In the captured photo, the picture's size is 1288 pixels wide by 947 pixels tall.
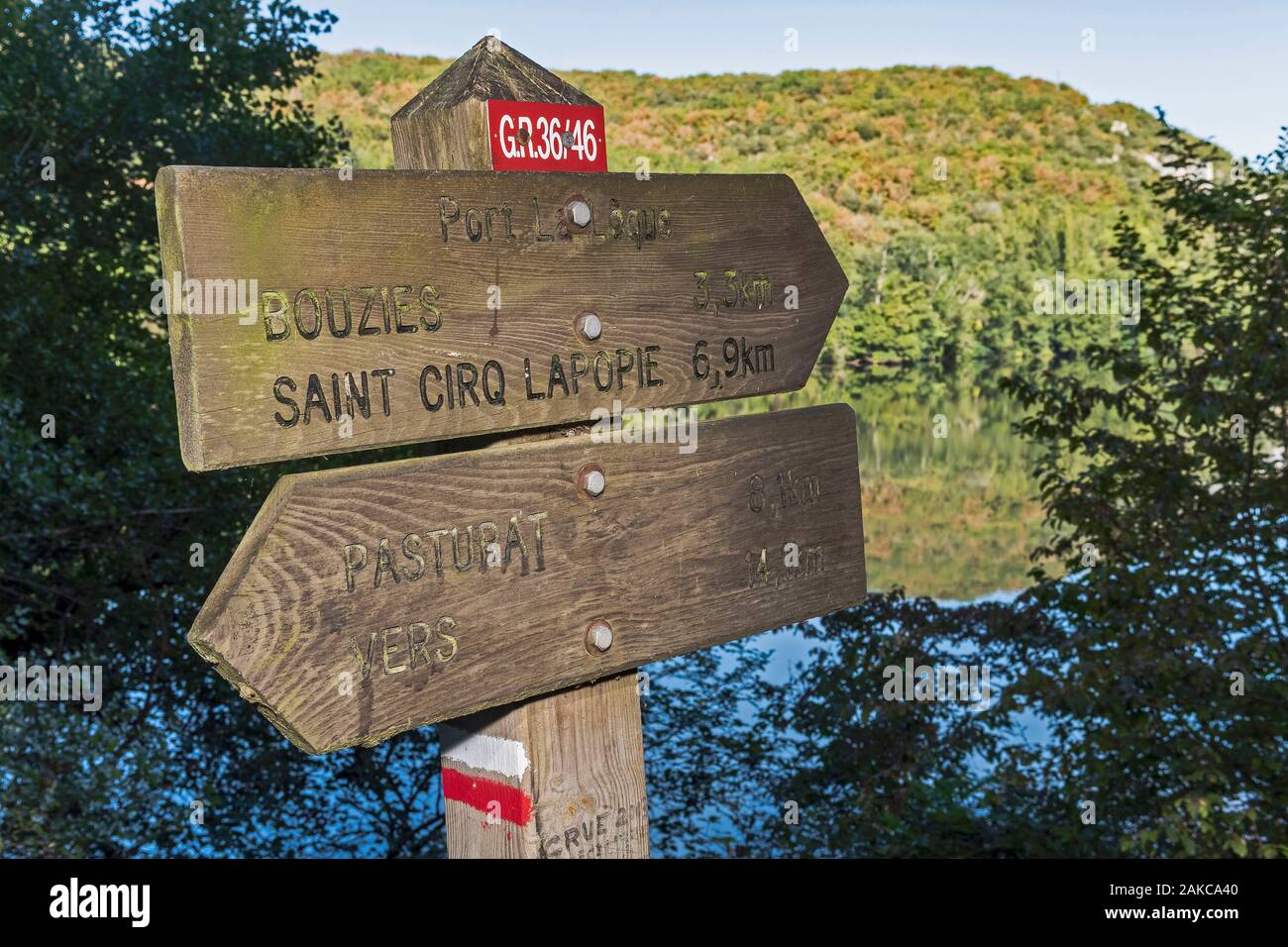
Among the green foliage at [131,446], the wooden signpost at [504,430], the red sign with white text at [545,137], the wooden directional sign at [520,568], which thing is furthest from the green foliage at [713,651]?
the red sign with white text at [545,137]

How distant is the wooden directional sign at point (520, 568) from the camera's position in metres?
1.46

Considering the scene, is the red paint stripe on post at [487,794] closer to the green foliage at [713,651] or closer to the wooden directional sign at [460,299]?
the wooden directional sign at [460,299]

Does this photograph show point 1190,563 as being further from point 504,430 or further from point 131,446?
point 131,446

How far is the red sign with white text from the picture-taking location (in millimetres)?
1791

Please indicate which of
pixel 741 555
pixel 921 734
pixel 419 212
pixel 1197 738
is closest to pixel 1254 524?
pixel 1197 738

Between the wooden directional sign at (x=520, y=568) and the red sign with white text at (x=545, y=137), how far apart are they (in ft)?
1.37

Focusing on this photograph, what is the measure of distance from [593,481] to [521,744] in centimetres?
42

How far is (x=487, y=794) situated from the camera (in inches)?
75.0

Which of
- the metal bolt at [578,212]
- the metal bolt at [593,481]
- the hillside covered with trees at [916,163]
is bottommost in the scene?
A: the metal bolt at [593,481]

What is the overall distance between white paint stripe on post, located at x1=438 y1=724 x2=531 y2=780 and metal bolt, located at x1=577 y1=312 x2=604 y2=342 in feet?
2.03

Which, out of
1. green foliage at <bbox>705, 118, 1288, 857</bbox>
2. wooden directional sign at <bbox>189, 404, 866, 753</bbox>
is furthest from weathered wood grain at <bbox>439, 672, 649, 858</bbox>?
green foliage at <bbox>705, 118, 1288, 857</bbox>

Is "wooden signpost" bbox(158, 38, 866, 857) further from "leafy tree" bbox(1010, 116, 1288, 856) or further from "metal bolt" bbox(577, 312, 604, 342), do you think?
"leafy tree" bbox(1010, 116, 1288, 856)

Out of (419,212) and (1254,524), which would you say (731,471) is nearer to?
(419,212)

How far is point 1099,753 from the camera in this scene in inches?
225
